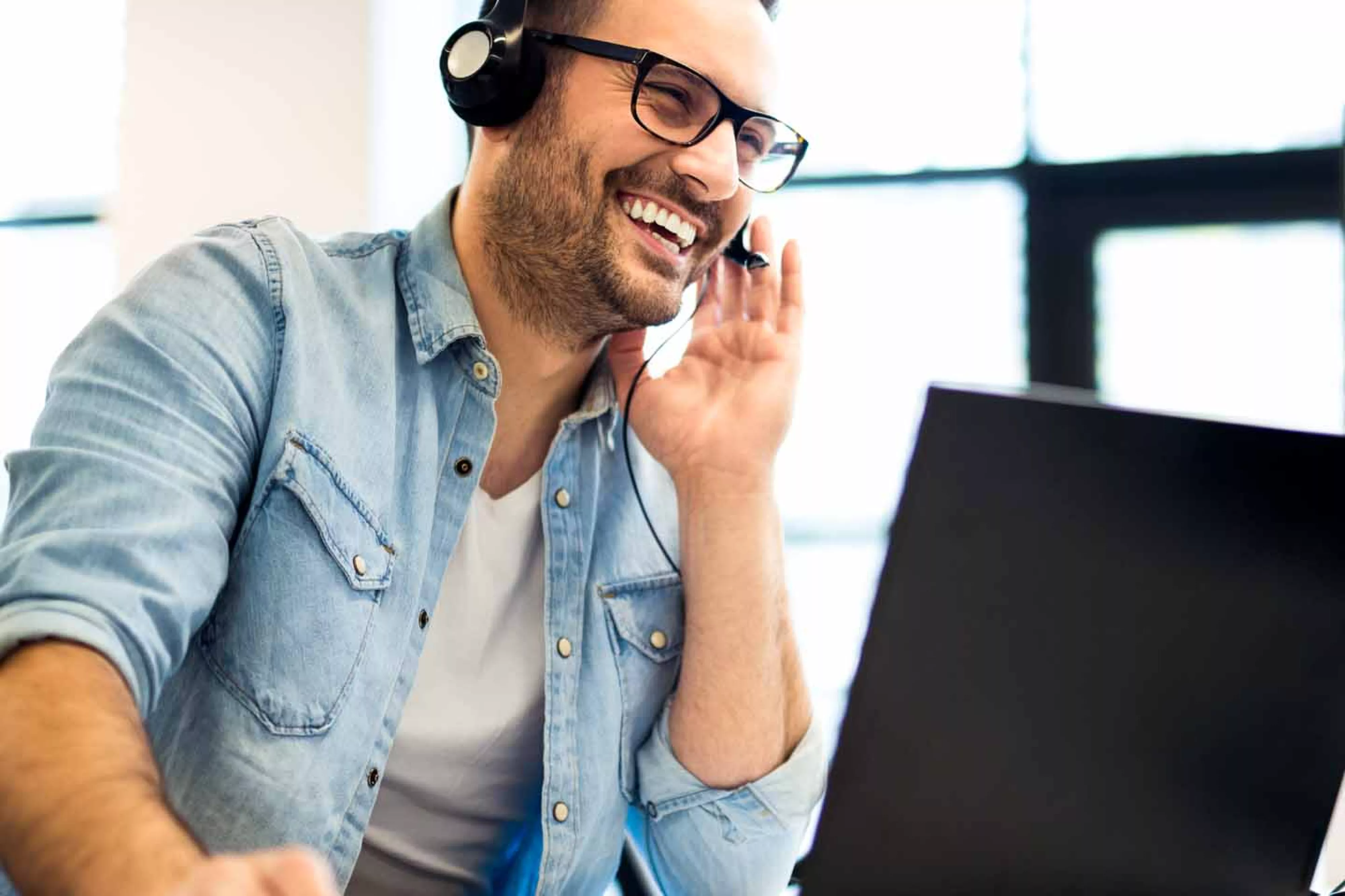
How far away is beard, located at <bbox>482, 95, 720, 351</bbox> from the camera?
1184 mm

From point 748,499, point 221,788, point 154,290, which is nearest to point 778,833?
point 748,499

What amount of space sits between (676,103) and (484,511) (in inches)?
18.1

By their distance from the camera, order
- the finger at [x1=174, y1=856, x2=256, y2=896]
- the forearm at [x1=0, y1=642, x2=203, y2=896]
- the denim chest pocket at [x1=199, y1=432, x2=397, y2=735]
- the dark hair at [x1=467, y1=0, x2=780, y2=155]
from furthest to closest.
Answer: the dark hair at [x1=467, y1=0, x2=780, y2=155] < the denim chest pocket at [x1=199, y1=432, x2=397, y2=735] < the forearm at [x1=0, y1=642, x2=203, y2=896] < the finger at [x1=174, y1=856, x2=256, y2=896]

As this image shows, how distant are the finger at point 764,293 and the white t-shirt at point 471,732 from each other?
34cm

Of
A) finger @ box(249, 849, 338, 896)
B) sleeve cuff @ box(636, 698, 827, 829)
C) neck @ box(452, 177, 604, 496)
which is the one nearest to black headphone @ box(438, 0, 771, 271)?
neck @ box(452, 177, 604, 496)

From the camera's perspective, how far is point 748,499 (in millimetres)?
1148

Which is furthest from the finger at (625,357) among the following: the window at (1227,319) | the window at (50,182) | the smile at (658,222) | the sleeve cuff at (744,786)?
the window at (50,182)

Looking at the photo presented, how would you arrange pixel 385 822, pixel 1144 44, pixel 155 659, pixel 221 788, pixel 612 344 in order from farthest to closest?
pixel 1144 44 < pixel 612 344 < pixel 385 822 < pixel 221 788 < pixel 155 659

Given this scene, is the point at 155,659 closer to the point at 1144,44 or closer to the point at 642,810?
the point at 642,810

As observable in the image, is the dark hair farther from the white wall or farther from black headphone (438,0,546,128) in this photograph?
the white wall

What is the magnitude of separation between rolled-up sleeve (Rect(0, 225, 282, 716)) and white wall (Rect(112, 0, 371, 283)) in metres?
1.53

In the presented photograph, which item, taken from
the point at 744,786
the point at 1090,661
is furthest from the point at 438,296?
the point at 1090,661

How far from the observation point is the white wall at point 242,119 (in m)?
2.45

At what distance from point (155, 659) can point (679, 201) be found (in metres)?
0.69
